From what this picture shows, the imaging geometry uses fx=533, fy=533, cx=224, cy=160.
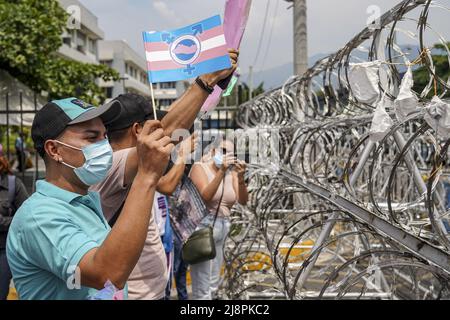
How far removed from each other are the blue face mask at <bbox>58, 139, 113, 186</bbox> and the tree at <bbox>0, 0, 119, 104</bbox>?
8.43 m

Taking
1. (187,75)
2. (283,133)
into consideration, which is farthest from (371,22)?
(283,133)

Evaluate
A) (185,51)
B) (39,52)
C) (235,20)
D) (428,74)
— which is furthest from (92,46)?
(428,74)

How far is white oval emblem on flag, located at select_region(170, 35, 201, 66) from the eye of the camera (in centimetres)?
199

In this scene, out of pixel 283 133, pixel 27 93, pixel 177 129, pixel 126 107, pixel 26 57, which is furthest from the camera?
pixel 26 57

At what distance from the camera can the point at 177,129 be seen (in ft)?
7.30

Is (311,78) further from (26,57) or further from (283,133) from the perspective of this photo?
(26,57)

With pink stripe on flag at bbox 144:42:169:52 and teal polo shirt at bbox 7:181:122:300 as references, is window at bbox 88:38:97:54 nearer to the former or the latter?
pink stripe on flag at bbox 144:42:169:52

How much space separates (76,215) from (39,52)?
9.65m

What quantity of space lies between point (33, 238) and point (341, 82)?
1.95 meters

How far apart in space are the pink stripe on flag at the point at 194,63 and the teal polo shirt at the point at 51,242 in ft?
1.83

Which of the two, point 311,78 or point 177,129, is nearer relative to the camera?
point 177,129

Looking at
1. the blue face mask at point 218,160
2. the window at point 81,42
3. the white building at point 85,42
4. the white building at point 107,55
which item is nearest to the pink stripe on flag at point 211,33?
the blue face mask at point 218,160

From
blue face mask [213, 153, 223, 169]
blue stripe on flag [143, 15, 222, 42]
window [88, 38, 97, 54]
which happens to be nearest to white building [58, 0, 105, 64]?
window [88, 38, 97, 54]
